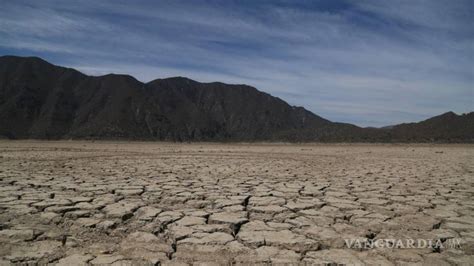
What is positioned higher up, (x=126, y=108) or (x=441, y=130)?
(x=126, y=108)

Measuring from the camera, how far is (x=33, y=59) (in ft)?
245

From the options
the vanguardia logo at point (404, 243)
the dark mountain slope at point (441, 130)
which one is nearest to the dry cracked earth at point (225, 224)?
the vanguardia logo at point (404, 243)

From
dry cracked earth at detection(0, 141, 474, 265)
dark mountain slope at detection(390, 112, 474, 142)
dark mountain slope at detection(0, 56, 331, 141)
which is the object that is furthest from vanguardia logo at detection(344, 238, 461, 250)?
dark mountain slope at detection(0, 56, 331, 141)

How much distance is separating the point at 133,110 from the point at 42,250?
2684 inches

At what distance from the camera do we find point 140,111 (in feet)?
222

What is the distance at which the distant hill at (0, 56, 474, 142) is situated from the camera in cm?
5778

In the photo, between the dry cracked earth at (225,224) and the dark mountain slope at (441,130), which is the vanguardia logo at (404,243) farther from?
the dark mountain slope at (441,130)

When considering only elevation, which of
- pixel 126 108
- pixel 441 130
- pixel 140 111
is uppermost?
pixel 126 108

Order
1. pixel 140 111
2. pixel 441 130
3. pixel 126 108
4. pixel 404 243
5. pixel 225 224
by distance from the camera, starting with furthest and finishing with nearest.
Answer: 1. pixel 140 111
2. pixel 126 108
3. pixel 441 130
4. pixel 225 224
5. pixel 404 243

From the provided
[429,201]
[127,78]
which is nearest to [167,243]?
[429,201]

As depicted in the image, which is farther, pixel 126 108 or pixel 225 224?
A: pixel 126 108

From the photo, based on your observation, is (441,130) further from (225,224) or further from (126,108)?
(126,108)

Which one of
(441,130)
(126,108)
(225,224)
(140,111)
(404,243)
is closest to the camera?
(404,243)

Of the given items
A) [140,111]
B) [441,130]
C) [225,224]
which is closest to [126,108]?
[140,111]
